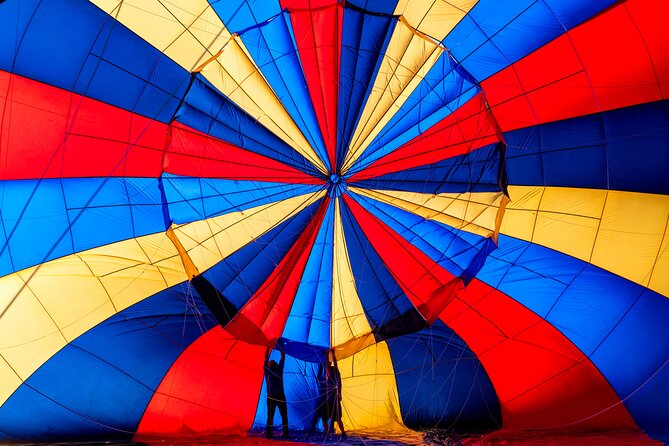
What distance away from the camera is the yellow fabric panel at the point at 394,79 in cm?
395

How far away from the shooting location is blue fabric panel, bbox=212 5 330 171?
12.9ft

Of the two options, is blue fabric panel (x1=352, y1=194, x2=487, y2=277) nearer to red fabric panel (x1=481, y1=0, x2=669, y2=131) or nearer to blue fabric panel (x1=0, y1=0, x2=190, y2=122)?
red fabric panel (x1=481, y1=0, x2=669, y2=131)

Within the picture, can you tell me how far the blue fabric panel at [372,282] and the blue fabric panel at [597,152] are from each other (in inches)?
37.6

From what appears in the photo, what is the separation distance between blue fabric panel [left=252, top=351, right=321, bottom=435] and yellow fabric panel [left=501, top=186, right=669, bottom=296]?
152cm

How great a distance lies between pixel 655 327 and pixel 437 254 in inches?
57.6

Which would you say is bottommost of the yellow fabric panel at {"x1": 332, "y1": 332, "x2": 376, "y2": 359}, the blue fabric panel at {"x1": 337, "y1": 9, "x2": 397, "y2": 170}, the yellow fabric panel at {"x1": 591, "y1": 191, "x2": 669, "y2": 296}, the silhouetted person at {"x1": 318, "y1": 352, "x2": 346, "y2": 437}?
the silhouetted person at {"x1": 318, "y1": 352, "x2": 346, "y2": 437}

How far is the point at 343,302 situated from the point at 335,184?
0.72m

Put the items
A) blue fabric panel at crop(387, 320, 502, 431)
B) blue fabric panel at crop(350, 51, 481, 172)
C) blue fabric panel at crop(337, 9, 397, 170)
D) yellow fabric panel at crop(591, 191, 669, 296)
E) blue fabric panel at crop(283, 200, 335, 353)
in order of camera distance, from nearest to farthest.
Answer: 1. blue fabric panel at crop(337, 9, 397, 170)
2. blue fabric panel at crop(350, 51, 481, 172)
3. blue fabric panel at crop(283, 200, 335, 353)
4. yellow fabric panel at crop(591, 191, 669, 296)
5. blue fabric panel at crop(387, 320, 502, 431)

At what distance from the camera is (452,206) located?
13.9ft

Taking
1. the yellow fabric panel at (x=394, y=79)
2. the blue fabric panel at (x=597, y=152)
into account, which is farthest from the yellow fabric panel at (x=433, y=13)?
the blue fabric panel at (x=597, y=152)

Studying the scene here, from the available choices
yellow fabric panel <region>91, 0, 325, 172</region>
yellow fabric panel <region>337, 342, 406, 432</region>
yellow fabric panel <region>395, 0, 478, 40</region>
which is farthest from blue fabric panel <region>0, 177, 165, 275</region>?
yellow fabric panel <region>395, 0, 478, 40</region>

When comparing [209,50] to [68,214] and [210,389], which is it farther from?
[210,389]

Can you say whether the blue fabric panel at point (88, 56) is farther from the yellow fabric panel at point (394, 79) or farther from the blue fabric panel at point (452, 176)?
the blue fabric panel at point (452, 176)

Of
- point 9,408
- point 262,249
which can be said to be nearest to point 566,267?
point 262,249
